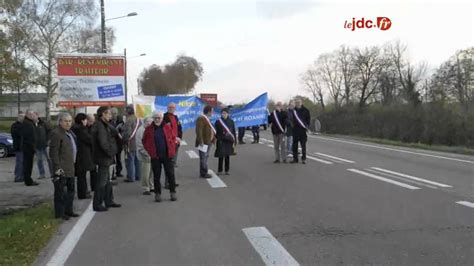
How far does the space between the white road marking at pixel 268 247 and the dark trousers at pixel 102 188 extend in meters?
2.98

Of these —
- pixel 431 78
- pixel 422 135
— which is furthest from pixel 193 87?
pixel 422 135

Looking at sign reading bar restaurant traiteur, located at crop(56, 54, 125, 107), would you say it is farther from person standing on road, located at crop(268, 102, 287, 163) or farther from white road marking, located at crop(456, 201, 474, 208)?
white road marking, located at crop(456, 201, 474, 208)

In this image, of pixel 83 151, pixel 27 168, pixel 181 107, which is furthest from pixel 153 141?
pixel 27 168

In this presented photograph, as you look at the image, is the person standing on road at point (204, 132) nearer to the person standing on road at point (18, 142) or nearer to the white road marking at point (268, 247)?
the person standing on road at point (18, 142)

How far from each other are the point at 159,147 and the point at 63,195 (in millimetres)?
1954

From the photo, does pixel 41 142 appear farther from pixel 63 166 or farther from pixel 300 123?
pixel 300 123

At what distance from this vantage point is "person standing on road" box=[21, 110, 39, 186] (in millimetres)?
12227

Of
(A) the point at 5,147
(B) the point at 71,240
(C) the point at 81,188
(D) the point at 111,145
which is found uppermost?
(D) the point at 111,145

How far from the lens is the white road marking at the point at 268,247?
18.2ft

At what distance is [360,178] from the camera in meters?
11.6

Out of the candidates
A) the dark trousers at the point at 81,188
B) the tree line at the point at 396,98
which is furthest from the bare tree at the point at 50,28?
the dark trousers at the point at 81,188

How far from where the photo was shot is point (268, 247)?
607 centimetres

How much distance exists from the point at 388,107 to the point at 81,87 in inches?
956

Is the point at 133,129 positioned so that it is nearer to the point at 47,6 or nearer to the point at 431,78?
the point at 47,6
